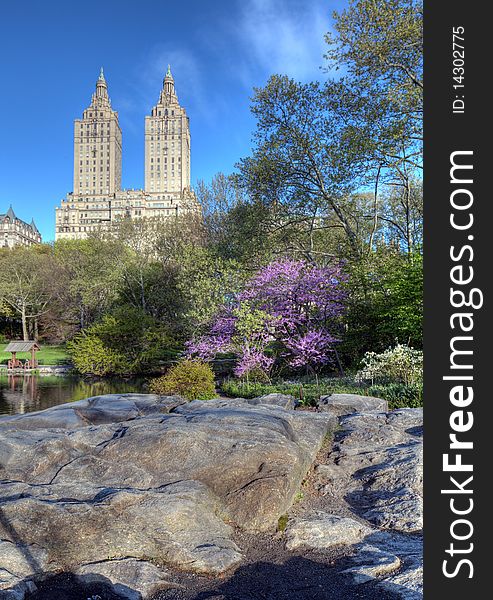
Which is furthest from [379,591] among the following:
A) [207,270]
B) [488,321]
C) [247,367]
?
[207,270]

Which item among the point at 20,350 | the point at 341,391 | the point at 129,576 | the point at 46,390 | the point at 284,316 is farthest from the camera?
the point at 20,350

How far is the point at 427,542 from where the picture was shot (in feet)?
6.50

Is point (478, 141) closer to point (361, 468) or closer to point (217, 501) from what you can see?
point (217, 501)

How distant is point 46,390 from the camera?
1945 cm

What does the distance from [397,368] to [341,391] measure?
1683 millimetres

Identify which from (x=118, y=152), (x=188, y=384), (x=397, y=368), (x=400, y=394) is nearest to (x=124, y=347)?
(x=188, y=384)

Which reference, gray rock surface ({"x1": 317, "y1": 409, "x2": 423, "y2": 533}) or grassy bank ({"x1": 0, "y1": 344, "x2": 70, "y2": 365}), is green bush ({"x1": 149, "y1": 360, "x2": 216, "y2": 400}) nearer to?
gray rock surface ({"x1": 317, "y1": 409, "x2": 423, "y2": 533})

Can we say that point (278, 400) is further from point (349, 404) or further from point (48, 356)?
point (48, 356)

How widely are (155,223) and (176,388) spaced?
19491 mm

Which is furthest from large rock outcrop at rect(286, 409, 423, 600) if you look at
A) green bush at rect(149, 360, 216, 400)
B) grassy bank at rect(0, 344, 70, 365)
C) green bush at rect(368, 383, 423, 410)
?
grassy bank at rect(0, 344, 70, 365)

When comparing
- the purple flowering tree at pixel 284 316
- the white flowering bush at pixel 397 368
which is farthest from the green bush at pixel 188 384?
the white flowering bush at pixel 397 368

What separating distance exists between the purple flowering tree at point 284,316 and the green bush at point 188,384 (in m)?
1.81

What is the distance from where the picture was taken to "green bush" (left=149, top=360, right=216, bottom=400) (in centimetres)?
1275

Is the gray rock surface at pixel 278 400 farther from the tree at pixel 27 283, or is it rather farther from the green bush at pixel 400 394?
the tree at pixel 27 283
